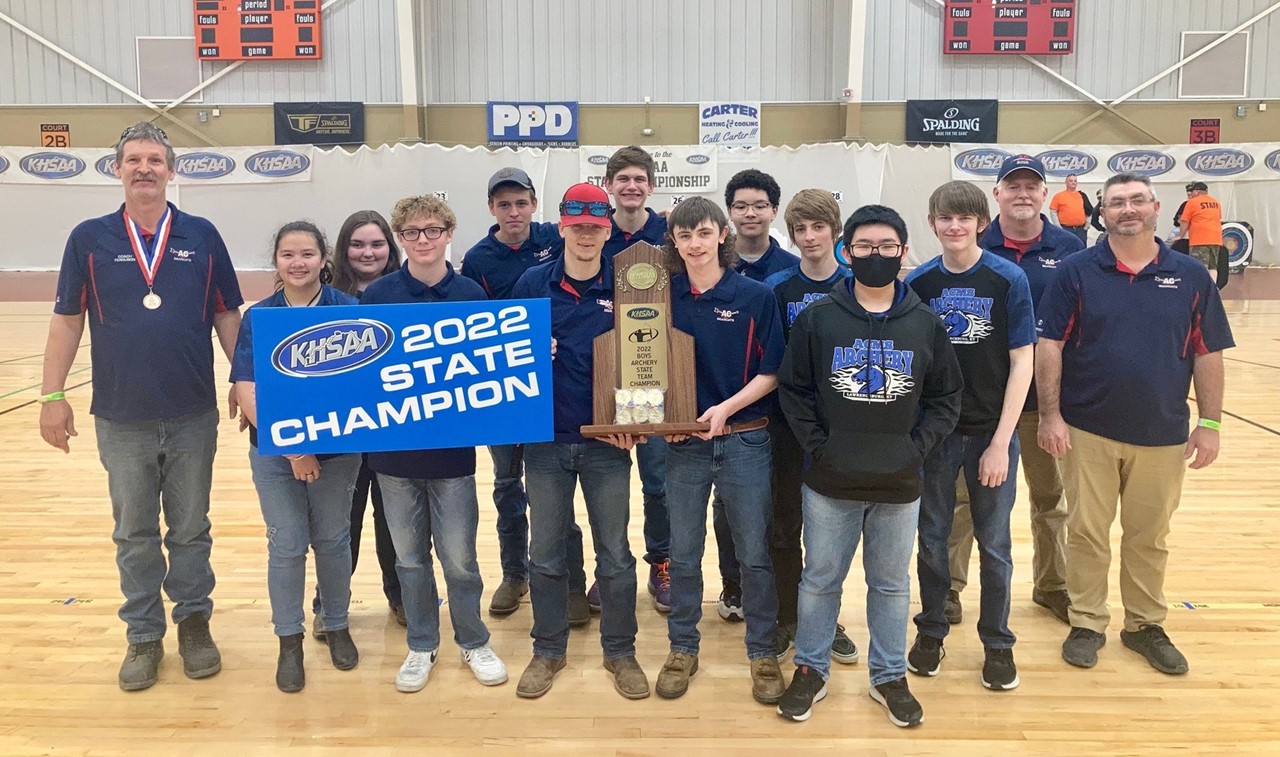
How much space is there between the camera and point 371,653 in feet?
12.0

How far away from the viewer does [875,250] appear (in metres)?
2.91

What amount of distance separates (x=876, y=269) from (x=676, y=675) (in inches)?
63.5

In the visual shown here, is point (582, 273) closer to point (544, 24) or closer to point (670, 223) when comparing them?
point (670, 223)

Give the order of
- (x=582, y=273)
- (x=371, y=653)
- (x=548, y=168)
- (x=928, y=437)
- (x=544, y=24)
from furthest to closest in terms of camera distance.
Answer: (x=544, y=24)
(x=548, y=168)
(x=371, y=653)
(x=582, y=273)
(x=928, y=437)

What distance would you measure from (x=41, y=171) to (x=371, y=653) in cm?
1681

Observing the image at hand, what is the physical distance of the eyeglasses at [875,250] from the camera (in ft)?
9.53

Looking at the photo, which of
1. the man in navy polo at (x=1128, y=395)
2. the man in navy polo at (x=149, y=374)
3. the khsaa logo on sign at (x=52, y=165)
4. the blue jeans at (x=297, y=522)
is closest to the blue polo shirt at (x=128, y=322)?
the man in navy polo at (x=149, y=374)

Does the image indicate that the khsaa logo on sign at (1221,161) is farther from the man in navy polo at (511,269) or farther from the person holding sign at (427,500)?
the person holding sign at (427,500)

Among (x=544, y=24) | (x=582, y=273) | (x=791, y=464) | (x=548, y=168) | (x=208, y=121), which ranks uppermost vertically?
(x=544, y=24)

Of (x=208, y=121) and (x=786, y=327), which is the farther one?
(x=208, y=121)

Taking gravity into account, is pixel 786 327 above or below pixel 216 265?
below

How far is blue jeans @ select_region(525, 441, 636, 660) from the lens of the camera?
10.6ft

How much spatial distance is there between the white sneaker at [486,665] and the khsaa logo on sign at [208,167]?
602 inches

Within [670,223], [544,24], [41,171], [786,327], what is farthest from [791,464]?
[41,171]
